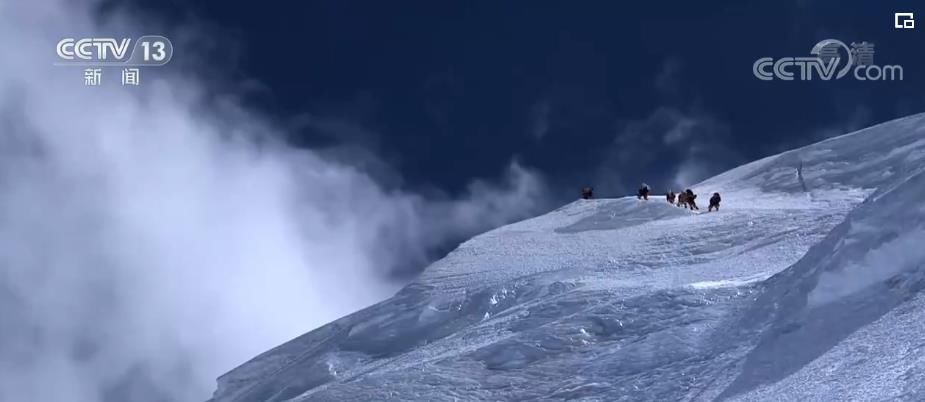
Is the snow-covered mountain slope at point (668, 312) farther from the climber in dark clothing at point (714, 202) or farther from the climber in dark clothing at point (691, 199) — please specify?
the climber in dark clothing at point (691, 199)

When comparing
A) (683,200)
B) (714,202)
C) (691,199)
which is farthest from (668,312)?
(683,200)

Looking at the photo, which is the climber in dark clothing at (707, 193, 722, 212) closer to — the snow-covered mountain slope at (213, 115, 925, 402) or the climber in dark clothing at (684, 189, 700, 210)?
the snow-covered mountain slope at (213, 115, 925, 402)

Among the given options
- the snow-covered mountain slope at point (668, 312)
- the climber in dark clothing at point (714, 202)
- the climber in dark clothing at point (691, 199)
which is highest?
the climber in dark clothing at point (691, 199)

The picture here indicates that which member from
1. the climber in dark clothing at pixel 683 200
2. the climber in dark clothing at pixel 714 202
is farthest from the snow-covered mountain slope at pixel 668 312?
the climber in dark clothing at pixel 683 200

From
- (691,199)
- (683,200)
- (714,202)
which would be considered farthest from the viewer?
(683,200)

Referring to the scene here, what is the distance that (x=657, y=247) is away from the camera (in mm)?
36562

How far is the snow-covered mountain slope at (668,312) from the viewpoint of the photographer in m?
24.0

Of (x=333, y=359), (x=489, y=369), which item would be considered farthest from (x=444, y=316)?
(x=489, y=369)

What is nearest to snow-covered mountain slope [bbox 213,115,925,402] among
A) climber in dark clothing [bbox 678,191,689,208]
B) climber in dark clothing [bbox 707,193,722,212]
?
climber in dark clothing [bbox 707,193,722,212]

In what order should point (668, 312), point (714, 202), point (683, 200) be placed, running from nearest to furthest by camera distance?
point (668, 312) → point (714, 202) → point (683, 200)

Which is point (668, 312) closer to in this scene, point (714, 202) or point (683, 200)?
point (714, 202)

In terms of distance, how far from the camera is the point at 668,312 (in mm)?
29016

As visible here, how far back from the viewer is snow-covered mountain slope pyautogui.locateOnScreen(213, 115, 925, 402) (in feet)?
78.8

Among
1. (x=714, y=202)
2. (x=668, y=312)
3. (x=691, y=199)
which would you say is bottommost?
(x=668, y=312)
